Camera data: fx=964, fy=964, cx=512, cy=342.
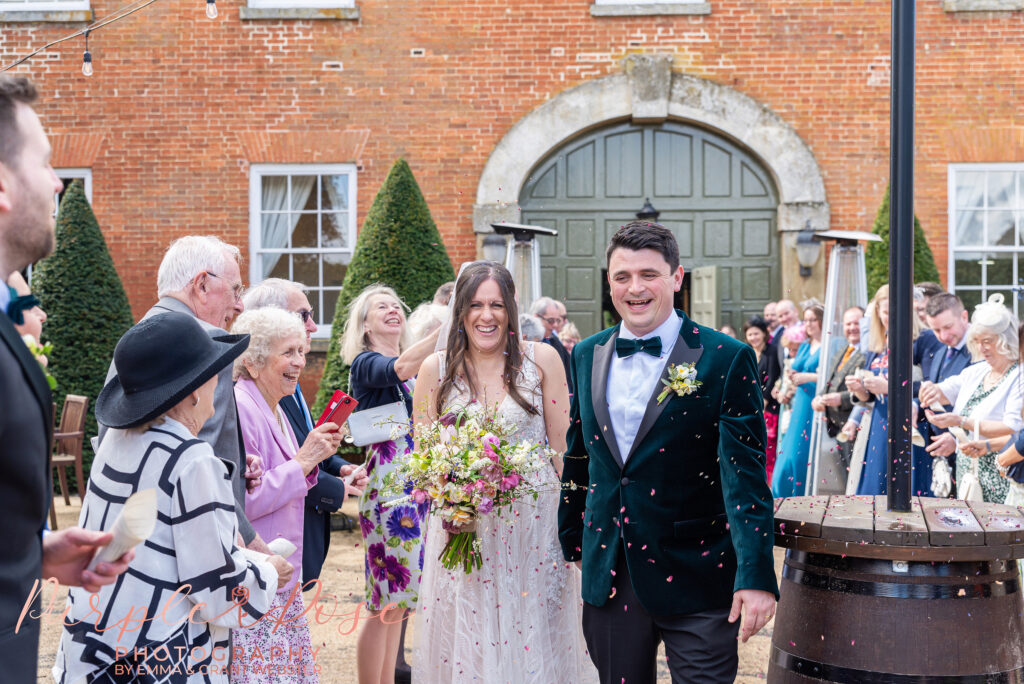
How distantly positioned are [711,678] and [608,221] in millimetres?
9020

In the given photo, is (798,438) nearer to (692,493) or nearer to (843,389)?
(843,389)

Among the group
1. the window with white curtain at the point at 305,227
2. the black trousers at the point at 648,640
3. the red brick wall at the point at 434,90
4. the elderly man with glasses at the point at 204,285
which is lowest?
the black trousers at the point at 648,640

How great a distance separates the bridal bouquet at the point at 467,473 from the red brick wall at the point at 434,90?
8.01 meters

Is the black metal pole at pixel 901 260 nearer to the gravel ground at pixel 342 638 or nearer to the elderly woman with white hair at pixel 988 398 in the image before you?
the gravel ground at pixel 342 638

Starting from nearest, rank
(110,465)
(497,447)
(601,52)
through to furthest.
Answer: (110,465)
(497,447)
(601,52)

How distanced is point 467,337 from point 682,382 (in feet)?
3.79

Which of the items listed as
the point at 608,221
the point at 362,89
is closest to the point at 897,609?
the point at 608,221

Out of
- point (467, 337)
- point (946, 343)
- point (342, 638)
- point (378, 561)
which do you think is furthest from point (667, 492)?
point (946, 343)

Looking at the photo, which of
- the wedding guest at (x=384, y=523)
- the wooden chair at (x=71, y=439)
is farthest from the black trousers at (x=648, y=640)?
the wooden chair at (x=71, y=439)

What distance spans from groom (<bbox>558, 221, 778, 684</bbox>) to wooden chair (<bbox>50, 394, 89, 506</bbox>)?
696cm

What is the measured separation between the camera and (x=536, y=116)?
36.3 ft

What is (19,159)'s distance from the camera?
159 cm

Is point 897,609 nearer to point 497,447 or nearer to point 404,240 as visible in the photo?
point 497,447

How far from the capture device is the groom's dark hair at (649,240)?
291 cm
